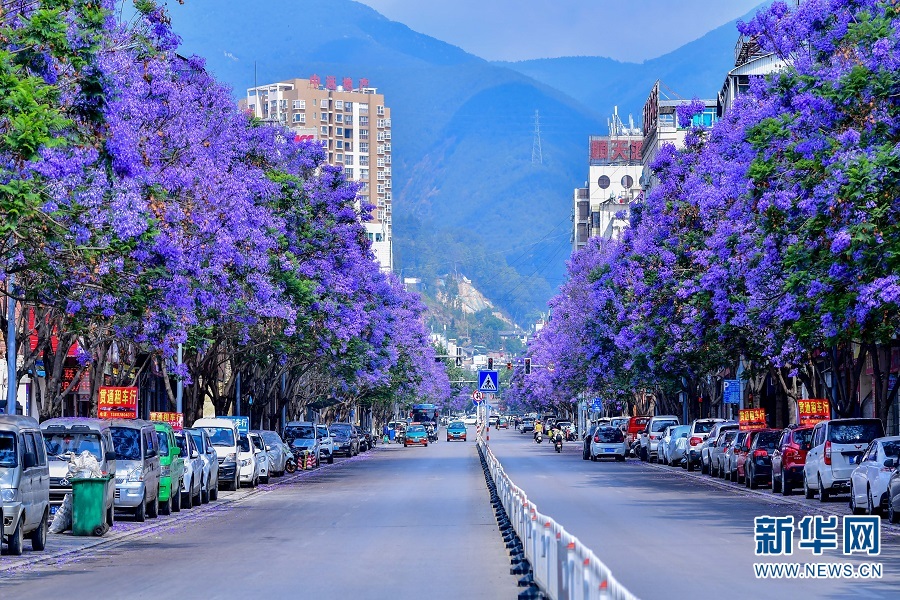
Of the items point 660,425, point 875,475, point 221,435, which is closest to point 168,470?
point 221,435

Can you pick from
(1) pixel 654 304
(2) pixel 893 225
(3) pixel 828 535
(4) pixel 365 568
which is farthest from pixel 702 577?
(1) pixel 654 304

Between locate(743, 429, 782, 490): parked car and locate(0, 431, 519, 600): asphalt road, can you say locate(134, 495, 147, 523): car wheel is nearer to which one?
locate(0, 431, 519, 600): asphalt road

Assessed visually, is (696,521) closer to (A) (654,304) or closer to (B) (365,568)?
(B) (365,568)

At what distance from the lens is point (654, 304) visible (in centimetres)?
5653

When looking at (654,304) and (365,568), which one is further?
(654,304)

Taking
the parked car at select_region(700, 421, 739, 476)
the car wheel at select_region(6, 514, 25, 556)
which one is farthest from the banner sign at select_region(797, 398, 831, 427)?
the car wheel at select_region(6, 514, 25, 556)

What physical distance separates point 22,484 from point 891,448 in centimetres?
1537

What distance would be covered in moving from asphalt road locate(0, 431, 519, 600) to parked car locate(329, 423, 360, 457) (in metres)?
45.0

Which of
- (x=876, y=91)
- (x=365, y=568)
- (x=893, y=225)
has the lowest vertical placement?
(x=365, y=568)

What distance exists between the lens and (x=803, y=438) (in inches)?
1574

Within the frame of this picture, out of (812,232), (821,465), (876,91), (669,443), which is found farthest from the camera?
(669,443)

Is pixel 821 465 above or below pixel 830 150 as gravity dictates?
below

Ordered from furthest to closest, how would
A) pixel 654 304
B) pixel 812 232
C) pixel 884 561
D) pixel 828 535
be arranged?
pixel 654 304
pixel 812 232
pixel 828 535
pixel 884 561

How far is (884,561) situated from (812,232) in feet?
31.9
